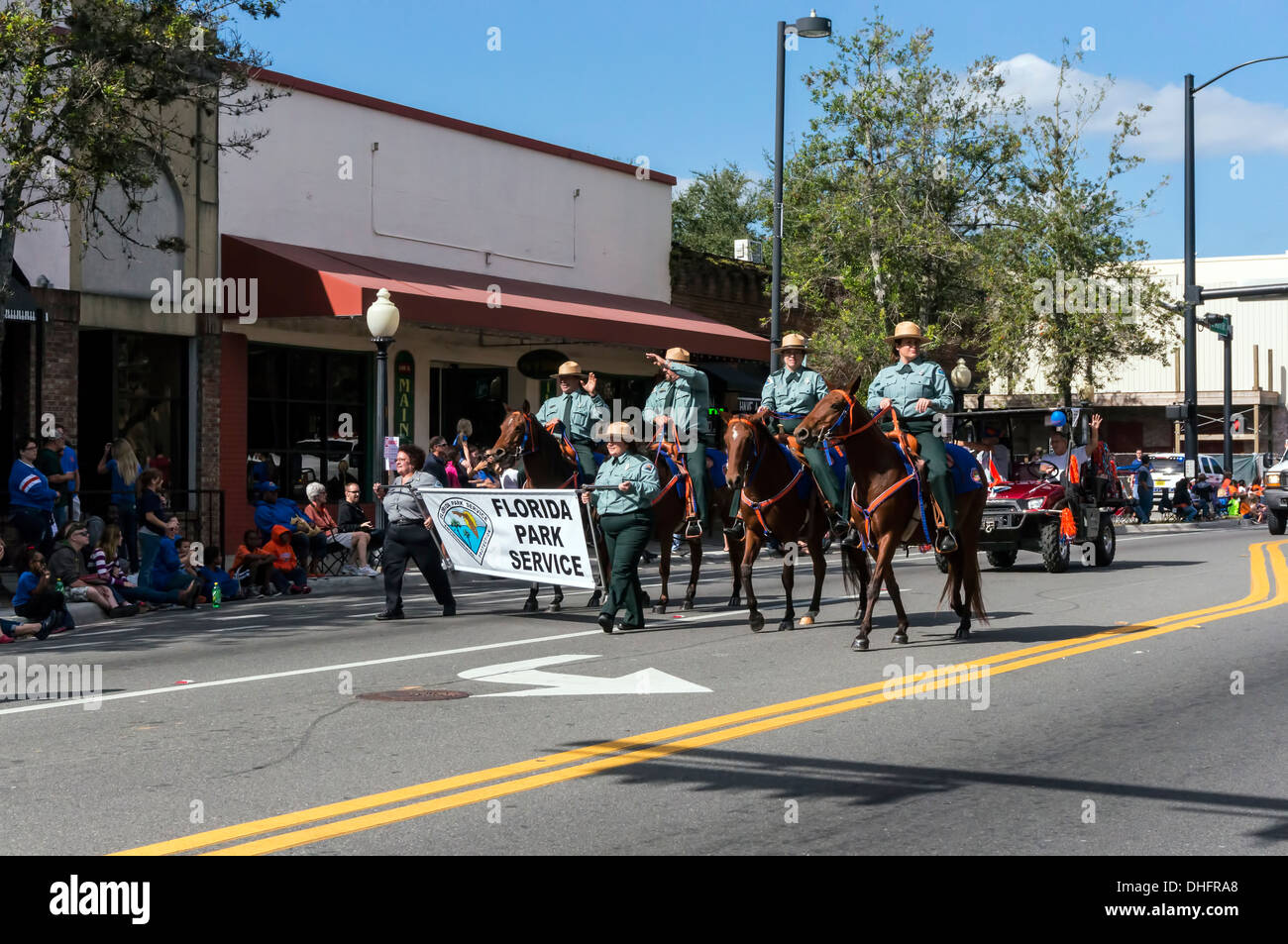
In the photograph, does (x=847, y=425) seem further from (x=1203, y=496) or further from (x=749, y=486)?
(x=1203, y=496)

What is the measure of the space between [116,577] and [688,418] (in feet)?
21.8

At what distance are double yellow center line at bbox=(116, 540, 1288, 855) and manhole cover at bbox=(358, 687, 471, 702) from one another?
6.25 ft

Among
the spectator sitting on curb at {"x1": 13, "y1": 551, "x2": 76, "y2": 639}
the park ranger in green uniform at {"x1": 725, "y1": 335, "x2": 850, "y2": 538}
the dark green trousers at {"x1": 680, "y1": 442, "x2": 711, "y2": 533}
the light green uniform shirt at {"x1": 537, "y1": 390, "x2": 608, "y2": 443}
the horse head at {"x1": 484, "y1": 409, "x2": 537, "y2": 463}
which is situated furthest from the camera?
the light green uniform shirt at {"x1": 537, "y1": 390, "x2": 608, "y2": 443}

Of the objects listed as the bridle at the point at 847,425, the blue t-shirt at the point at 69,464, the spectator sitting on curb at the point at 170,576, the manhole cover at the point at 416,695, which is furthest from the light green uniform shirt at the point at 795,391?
the blue t-shirt at the point at 69,464

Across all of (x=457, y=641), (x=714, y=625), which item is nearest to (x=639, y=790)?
(x=457, y=641)

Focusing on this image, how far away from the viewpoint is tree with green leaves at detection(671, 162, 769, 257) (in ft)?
207

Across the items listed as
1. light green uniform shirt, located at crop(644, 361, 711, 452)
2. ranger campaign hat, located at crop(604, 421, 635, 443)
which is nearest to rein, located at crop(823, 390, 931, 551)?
ranger campaign hat, located at crop(604, 421, 635, 443)

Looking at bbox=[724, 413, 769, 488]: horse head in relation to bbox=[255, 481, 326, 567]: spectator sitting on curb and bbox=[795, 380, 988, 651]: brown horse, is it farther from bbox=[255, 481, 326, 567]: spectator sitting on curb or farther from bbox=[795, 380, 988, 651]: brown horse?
bbox=[255, 481, 326, 567]: spectator sitting on curb

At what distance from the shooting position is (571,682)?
35.6ft

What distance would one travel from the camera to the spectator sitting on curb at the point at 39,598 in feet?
47.8

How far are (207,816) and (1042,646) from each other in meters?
7.87

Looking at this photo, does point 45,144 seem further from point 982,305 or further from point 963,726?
point 982,305

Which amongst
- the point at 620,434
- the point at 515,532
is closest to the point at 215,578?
the point at 515,532

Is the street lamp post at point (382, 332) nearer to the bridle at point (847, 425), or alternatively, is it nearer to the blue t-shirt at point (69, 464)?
the blue t-shirt at point (69, 464)
